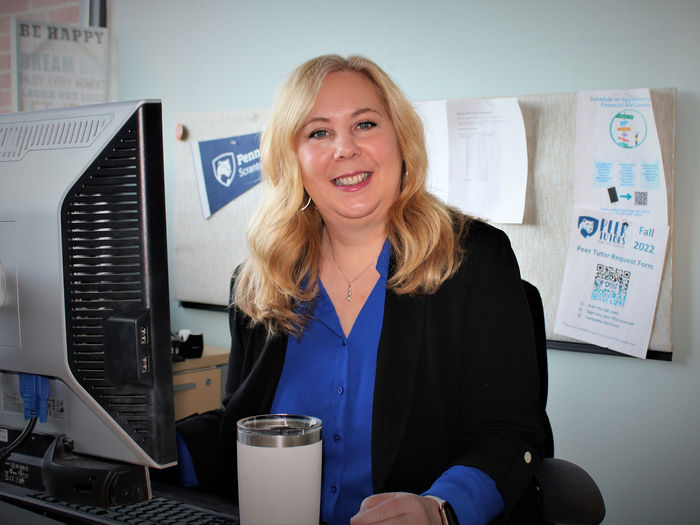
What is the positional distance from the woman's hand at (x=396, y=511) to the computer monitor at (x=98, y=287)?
0.25 meters

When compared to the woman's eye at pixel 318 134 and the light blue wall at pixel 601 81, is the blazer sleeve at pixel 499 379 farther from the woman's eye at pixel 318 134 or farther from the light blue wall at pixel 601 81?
the light blue wall at pixel 601 81

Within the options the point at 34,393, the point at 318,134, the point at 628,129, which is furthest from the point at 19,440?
the point at 628,129

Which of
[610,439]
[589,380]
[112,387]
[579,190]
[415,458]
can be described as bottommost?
[610,439]

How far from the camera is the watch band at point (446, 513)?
0.76 metres

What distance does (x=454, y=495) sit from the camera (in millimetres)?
818

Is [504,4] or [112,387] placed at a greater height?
[504,4]

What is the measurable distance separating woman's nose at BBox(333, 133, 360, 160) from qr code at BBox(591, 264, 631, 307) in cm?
108

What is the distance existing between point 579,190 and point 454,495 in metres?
1.42

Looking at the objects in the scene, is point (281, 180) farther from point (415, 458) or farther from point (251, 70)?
point (251, 70)

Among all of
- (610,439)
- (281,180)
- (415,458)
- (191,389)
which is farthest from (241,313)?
(610,439)

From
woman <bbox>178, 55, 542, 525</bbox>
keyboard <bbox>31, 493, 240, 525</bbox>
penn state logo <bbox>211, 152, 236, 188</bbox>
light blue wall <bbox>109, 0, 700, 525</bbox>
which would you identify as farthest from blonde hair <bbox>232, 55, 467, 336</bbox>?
penn state logo <bbox>211, 152, 236, 188</bbox>

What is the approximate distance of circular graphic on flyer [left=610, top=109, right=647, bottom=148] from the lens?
6.21ft

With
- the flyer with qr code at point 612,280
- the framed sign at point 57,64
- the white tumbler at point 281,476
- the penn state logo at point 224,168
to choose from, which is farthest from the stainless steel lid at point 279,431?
the framed sign at point 57,64

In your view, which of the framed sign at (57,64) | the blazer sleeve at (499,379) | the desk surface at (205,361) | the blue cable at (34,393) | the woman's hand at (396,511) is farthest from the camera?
A: the framed sign at (57,64)
